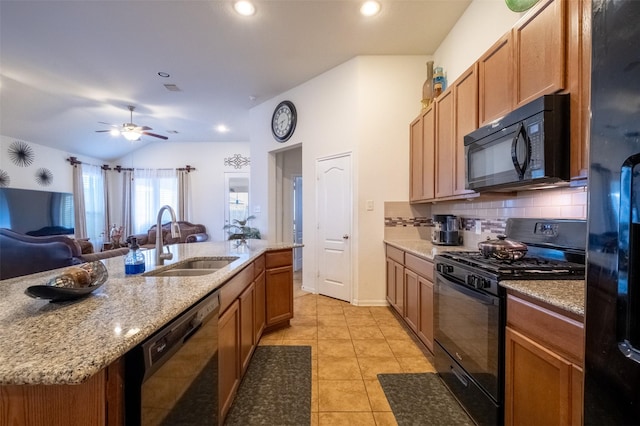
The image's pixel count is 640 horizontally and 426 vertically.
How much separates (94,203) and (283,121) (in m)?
5.71

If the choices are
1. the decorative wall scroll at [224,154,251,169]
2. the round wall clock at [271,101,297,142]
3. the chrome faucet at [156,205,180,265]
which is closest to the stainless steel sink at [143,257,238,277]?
the chrome faucet at [156,205,180,265]

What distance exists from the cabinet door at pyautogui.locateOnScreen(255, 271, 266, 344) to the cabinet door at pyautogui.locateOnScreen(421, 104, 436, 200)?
1.86m

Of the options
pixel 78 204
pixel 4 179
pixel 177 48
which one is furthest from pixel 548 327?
pixel 78 204

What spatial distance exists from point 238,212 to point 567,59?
6.79 meters

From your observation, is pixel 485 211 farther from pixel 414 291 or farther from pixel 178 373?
pixel 178 373

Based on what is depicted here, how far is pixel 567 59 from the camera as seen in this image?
51.9 inches

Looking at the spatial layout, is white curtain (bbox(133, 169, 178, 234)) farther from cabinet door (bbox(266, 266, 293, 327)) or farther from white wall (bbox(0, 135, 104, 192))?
cabinet door (bbox(266, 266, 293, 327))

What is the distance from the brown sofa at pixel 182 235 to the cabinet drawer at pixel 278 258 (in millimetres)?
4031

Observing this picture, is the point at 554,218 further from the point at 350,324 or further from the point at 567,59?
the point at 350,324

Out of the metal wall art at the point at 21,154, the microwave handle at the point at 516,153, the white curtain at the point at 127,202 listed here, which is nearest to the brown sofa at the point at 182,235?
the white curtain at the point at 127,202

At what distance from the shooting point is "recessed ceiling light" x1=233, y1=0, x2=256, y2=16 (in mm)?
2578

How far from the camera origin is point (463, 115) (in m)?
2.22

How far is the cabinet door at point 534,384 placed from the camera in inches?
39.4

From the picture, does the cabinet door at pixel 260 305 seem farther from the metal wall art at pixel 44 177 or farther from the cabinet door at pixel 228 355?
the metal wall art at pixel 44 177
